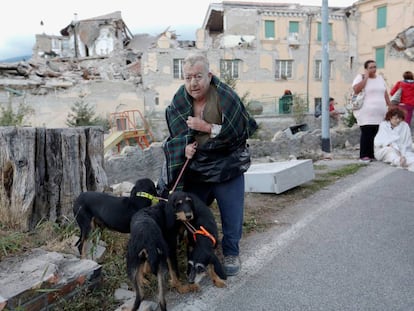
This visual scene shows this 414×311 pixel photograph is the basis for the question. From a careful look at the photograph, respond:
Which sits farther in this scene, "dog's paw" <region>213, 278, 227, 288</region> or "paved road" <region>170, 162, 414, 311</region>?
"dog's paw" <region>213, 278, 227, 288</region>

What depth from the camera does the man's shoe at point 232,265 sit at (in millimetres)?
3168

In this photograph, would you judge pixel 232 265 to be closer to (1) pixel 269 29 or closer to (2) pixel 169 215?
(2) pixel 169 215

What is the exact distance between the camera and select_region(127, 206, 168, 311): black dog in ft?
8.29

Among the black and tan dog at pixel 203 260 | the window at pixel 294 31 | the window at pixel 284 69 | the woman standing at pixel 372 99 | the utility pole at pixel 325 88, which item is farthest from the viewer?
the window at pixel 284 69

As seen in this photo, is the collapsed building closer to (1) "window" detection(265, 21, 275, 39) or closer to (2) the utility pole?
(1) "window" detection(265, 21, 275, 39)

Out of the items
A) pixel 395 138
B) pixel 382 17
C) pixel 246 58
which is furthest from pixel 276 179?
pixel 382 17

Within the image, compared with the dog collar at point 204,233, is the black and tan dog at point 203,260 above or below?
below

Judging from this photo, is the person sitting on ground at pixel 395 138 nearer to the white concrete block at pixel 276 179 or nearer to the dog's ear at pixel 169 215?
the white concrete block at pixel 276 179

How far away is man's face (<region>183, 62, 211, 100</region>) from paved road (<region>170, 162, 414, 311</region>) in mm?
1631

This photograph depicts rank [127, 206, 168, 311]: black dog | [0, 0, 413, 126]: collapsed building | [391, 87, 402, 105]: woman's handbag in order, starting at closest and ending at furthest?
[127, 206, 168, 311]: black dog → [391, 87, 402, 105]: woman's handbag → [0, 0, 413, 126]: collapsed building

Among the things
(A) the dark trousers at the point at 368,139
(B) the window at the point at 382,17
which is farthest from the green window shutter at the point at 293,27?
(A) the dark trousers at the point at 368,139

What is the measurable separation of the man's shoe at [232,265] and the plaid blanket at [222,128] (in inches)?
31.1

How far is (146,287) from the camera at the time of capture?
9.45 ft

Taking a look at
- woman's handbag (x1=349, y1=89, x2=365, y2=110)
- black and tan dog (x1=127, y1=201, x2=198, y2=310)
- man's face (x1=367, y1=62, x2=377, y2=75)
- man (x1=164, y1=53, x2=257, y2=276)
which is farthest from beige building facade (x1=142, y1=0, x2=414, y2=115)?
black and tan dog (x1=127, y1=201, x2=198, y2=310)
